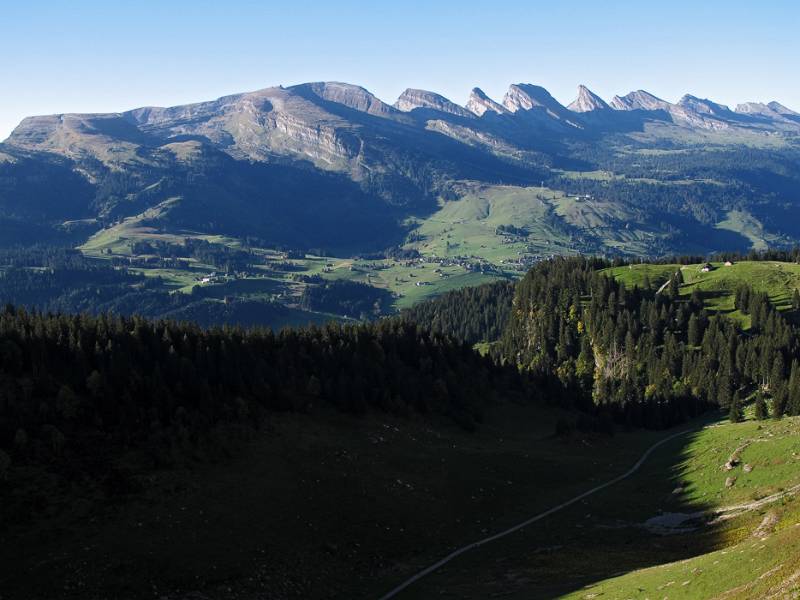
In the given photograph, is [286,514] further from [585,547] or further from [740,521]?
[740,521]

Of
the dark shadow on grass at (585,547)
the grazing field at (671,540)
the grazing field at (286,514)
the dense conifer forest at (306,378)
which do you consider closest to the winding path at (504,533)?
the dark shadow on grass at (585,547)

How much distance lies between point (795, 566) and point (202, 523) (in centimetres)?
4652

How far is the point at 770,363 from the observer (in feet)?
518

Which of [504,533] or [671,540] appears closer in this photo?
[671,540]

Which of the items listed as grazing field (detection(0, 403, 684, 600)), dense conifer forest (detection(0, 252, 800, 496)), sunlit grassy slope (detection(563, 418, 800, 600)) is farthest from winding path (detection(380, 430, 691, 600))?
dense conifer forest (detection(0, 252, 800, 496))

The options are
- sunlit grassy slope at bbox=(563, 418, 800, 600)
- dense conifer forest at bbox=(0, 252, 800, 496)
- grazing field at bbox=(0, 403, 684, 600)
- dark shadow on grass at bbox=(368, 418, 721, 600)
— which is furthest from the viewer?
dense conifer forest at bbox=(0, 252, 800, 496)

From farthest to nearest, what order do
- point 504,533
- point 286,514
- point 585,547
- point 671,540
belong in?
1. point 504,533
2. point 286,514
3. point 585,547
4. point 671,540

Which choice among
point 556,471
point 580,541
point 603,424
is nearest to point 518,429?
point 603,424

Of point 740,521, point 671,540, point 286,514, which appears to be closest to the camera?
point 740,521

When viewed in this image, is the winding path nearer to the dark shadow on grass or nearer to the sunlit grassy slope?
the dark shadow on grass

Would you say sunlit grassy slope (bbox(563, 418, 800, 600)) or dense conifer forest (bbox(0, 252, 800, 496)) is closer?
sunlit grassy slope (bbox(563, 418, 800, 600))

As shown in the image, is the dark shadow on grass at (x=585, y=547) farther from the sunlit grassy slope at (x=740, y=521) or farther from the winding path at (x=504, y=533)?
the sunlit grassy slope at (x=740, y=521)

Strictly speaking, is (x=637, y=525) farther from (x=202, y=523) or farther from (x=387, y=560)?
(x=202, y=523)

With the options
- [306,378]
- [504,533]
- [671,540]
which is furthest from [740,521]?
[306,378]
